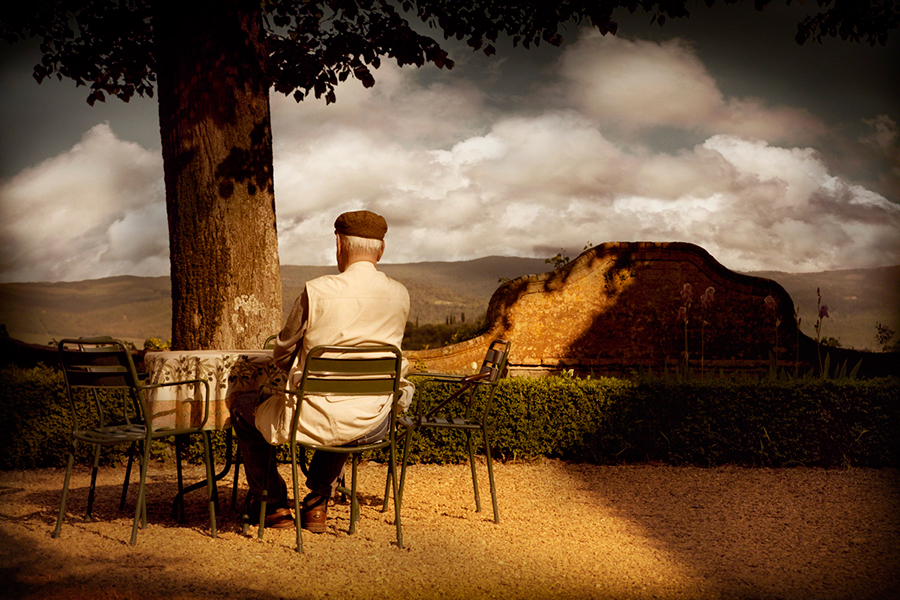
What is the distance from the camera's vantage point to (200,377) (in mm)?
4895

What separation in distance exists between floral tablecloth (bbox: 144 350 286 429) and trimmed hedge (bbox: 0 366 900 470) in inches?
115

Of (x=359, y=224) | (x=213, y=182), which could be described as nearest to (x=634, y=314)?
(x=213, y=182)

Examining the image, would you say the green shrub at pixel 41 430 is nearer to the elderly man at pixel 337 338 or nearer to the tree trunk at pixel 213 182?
the tree trunk at pixel 213 182

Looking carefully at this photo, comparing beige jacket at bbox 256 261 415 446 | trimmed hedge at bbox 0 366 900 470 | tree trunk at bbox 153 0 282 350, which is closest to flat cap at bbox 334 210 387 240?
beige jacket at bbox 256 261 415 446

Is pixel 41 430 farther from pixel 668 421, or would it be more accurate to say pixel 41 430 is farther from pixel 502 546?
pixel 668 421

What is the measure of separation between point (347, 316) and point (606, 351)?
844 centimetres

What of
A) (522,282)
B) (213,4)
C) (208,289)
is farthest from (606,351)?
(213,4)

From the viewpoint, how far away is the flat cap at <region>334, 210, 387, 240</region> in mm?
4488

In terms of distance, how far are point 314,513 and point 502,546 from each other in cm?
128

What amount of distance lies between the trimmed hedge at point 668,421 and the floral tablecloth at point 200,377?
291cm

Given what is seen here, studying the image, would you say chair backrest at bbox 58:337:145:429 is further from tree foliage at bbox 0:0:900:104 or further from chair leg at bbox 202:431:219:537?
tree foliage at bbox 0:0:900:104

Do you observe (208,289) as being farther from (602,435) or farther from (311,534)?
(602,435)

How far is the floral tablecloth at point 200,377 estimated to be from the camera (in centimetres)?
487

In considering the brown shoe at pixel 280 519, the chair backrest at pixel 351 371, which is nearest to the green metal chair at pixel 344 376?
the chair backrest at pixel 351 371
